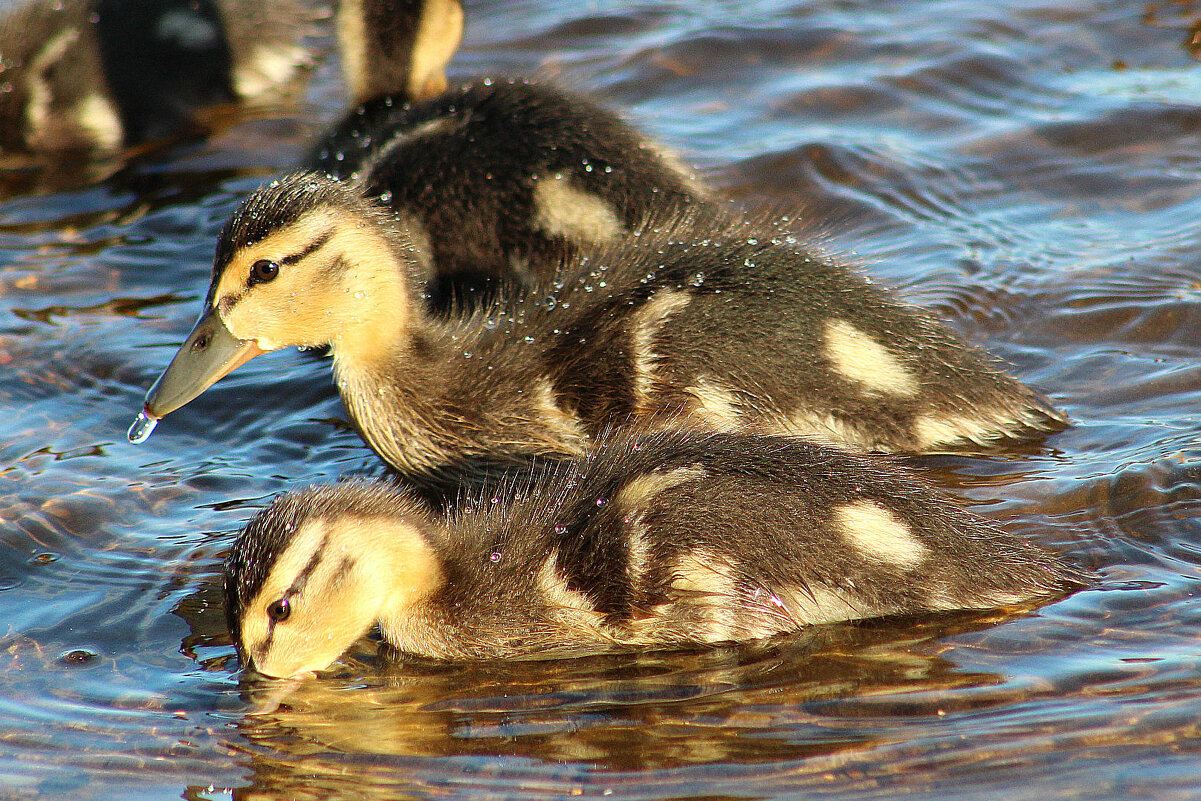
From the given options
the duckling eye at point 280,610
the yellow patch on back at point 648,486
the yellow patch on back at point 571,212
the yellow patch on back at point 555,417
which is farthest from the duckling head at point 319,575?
the yellow patch on back at point 571,212

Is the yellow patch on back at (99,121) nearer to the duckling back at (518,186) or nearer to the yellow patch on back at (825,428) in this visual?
the duckling back at (518,186)

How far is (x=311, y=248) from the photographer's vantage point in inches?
155

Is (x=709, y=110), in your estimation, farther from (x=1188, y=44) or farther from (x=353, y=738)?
(x=353, y=738)

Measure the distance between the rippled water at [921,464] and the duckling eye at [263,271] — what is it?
0.52 metres

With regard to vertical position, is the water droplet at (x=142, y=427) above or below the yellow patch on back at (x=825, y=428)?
below

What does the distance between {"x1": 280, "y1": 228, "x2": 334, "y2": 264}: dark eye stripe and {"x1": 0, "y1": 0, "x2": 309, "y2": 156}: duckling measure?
2.86 metres

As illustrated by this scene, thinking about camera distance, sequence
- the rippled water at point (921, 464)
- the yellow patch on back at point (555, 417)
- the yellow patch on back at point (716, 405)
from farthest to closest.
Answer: the yellow patch on back at point (555, 417) → the yellow patch on back at point (716, 405) → the rippled water at point (921, 464)

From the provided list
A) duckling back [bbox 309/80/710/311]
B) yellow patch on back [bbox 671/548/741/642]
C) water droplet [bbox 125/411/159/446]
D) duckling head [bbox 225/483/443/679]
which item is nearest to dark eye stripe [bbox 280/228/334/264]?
duckling back [bbox 309/80/710/311]

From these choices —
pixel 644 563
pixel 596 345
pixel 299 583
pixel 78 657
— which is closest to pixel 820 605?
pixel 644 563

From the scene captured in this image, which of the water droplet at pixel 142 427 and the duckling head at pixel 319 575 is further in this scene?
the water droplet at pixel 142 427

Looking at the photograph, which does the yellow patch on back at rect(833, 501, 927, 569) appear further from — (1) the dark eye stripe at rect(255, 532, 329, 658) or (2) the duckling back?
(2) the duckling back

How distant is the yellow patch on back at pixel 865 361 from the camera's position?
3680 millimetres

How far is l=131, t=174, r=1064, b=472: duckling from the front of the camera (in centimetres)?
367

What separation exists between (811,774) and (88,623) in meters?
1.64
